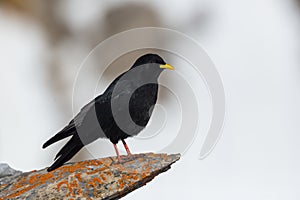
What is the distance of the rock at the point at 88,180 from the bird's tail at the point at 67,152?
114 mm

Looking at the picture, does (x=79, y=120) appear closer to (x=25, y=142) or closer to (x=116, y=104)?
(x=116, y=104)

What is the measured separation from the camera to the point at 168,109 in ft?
49.0

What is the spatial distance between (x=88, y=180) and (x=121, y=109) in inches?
64.3

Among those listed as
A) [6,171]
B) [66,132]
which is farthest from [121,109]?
[6,171]

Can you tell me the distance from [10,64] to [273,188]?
10.9 meters

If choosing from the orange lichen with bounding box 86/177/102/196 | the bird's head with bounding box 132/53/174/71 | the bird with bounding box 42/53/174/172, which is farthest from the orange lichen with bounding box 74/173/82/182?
the bird's head with bounding box 132/53/174/71

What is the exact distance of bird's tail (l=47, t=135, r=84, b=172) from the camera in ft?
23.3

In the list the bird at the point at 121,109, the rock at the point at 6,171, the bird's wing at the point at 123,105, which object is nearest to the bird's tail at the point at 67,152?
the bird at the point at 121,109

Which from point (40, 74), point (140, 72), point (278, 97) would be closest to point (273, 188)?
point (278, 97)

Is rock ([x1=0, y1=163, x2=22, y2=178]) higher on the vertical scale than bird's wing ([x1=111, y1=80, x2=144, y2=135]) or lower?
lower

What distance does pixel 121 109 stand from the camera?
26.1 ft

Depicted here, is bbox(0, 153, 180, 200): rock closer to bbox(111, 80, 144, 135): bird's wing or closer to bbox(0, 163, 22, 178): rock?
bbox(0, 163, 22, 178): rock

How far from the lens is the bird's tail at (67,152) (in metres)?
7.11

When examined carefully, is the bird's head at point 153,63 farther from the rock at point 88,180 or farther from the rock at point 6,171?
the rock at point 6,171
